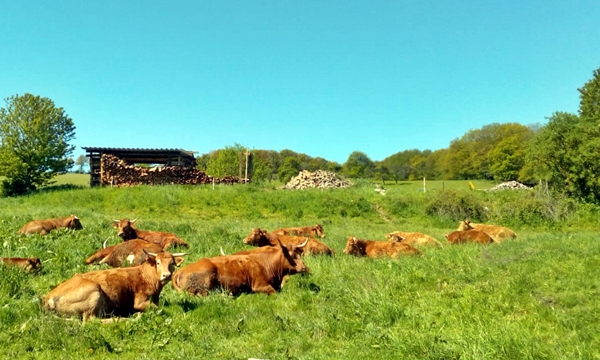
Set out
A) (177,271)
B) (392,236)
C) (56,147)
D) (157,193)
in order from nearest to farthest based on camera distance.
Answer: (177,271), (392,236), (157,193), (56,147)

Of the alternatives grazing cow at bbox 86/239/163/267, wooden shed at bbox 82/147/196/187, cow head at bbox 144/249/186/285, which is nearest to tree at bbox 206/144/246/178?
wooden shed at bbox 82/147/196/187

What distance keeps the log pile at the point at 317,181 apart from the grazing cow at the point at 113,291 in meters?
32.9

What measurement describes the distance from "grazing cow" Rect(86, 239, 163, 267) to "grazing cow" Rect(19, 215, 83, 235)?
5731mm

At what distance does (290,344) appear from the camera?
609 cm

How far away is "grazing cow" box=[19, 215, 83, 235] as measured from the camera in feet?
51.7

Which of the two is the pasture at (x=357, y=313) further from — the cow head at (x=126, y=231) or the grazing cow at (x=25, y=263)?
the cow head at (x=126, y=231)

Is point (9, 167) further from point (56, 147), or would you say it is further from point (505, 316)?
point (505, 316)

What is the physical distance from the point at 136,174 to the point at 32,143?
45.3ft

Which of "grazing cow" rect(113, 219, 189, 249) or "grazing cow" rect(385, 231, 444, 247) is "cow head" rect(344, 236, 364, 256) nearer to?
"grazing cow" rect(385, 231, 444, 247)

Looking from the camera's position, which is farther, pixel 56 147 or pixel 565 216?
pixel 56 147

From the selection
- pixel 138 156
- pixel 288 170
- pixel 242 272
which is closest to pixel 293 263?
pixel 242 272

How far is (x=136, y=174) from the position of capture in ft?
126

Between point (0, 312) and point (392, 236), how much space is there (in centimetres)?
1215

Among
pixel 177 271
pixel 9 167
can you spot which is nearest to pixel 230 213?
pixel 177 271
